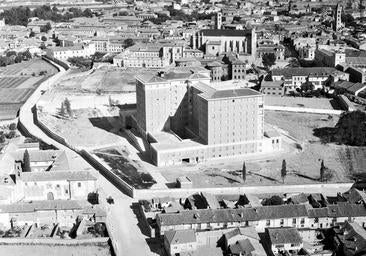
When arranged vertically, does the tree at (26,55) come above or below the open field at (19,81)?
above

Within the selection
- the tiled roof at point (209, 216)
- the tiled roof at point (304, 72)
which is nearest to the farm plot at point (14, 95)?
the tiled roof at point (304, 72)

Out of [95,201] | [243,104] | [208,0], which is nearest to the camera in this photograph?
[95,201]

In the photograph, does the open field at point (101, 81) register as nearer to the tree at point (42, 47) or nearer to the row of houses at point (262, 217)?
the tree at point (42, 47)

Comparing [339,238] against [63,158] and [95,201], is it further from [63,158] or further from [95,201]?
[63,158]

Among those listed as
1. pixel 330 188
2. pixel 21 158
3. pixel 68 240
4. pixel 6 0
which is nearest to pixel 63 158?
pixel 21 158

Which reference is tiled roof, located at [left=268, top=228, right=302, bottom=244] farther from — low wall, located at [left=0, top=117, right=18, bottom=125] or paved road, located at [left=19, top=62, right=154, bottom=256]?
low wall, located at [left=0, top=117, right=18, bottom=125]

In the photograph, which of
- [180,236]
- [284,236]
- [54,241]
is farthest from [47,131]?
[284,236]
